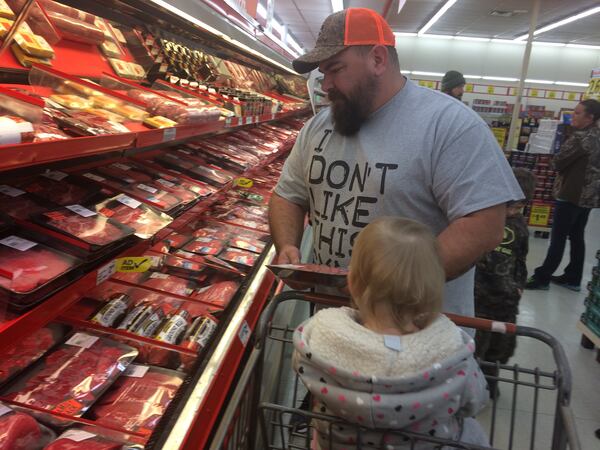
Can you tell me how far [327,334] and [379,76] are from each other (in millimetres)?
970

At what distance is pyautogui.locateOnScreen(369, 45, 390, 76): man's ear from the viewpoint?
5.28 feet

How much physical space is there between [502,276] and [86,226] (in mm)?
2063

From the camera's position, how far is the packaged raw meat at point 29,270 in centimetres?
109

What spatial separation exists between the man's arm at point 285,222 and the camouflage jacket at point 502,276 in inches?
46.7

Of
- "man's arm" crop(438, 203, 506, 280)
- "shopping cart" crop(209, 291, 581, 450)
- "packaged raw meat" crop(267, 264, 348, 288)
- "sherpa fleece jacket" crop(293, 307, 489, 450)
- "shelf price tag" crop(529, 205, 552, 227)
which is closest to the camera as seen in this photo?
"sherpa fleece jacket" crop(293, 307, 489, 450)

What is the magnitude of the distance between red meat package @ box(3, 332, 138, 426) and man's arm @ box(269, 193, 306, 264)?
67 centimetres

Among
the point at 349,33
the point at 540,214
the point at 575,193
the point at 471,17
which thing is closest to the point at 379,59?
the point at 349,33

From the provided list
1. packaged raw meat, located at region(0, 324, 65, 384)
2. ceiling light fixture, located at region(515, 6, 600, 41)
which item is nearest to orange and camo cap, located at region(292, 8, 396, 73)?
packaged raw meat, located at region(0, 324, 65, 384)

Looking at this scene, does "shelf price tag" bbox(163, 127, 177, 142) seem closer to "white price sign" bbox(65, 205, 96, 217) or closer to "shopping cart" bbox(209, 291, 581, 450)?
"white price sign" bbox(65, 205, 96, 217)

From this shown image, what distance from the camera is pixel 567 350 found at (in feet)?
12.0

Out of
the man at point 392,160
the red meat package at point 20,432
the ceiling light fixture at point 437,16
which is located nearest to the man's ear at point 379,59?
the man at point 392,160

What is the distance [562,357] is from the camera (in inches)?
47.3

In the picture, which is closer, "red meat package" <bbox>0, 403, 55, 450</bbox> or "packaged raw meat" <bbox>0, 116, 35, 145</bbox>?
"packaged raw meat" <bbox>0, 116, 35, 145</bbox>

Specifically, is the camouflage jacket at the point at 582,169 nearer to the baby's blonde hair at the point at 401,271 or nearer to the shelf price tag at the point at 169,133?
the shelf price tag at the point at 169,133
